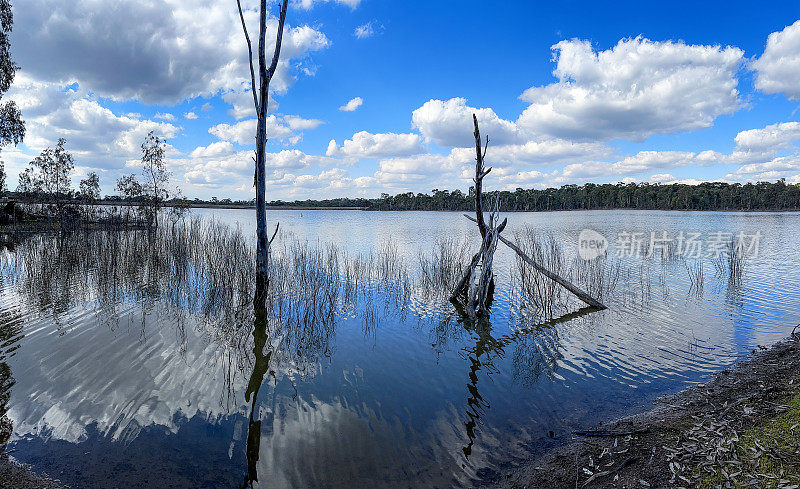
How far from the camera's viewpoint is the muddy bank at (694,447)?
2723 millimetres

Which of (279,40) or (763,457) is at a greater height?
(279,40)

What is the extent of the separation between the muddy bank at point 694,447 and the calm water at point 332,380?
34cm

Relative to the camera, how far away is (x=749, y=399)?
13.3 feet

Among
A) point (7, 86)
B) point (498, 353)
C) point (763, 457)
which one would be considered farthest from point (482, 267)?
point (7, 86)

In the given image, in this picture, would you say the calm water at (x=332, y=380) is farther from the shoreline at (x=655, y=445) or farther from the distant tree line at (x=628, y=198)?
the distant tree line at (x=628, y=198)

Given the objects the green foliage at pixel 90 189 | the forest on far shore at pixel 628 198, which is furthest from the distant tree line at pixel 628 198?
the green foliage at pixel 90 189

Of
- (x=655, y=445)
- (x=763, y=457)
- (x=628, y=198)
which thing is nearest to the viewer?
(x=763, y=457)

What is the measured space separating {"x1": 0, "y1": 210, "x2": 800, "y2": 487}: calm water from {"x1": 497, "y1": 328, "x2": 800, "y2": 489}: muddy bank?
1.11 feet

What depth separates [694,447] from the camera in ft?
10.3

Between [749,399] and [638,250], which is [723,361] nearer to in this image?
[749,399]

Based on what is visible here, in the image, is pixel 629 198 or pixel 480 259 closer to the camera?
pixel 480 259

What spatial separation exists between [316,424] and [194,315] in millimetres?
4855

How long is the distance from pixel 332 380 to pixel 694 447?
13.0 feet

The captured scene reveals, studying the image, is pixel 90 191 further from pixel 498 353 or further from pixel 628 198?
pixel 628 198
